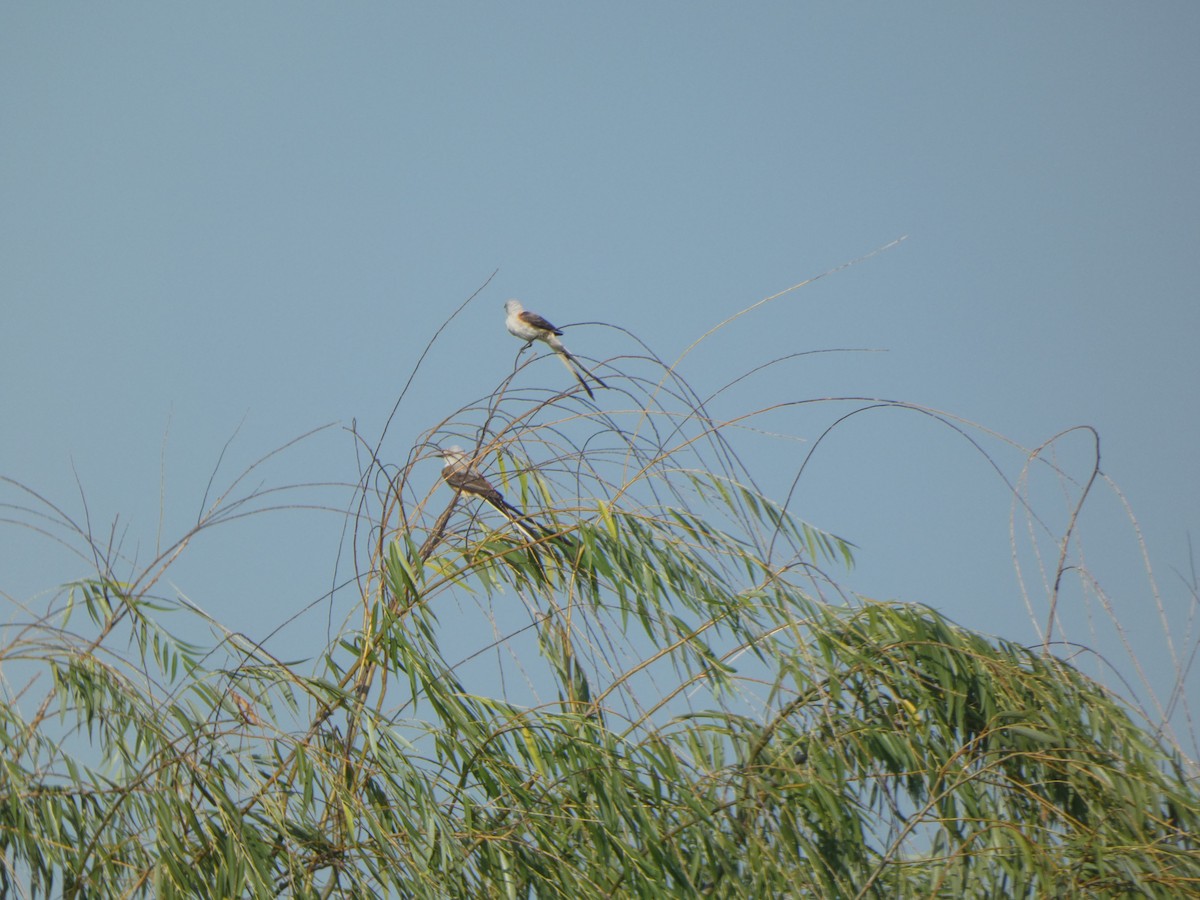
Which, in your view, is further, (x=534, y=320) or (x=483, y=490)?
(x=534, y=320)

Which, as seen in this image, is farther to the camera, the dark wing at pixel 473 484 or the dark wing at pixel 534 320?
the dark wing at pixel 534 320

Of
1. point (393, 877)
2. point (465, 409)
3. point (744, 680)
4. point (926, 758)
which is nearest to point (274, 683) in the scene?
point (393, 877)

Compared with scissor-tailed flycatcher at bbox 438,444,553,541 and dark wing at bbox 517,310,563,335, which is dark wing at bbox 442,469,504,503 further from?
dark wing at bbox 517,310,563,335

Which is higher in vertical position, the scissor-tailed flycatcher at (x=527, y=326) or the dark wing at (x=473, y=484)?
the scissor-tailed flycatcher at (x=527, y=326)

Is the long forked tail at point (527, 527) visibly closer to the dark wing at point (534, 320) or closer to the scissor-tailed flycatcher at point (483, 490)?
the scissor-tailed flycatcher at point (483, 490)

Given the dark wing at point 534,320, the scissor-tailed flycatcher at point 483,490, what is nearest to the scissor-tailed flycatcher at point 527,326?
the dark wing at point 534,320

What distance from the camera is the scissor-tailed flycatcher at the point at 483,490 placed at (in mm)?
3717

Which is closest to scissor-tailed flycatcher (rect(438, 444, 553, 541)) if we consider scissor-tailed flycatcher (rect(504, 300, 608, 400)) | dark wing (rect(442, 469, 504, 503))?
dark wing (rect(442, 469, 504, 503))

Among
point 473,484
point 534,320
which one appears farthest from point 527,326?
point 473,484

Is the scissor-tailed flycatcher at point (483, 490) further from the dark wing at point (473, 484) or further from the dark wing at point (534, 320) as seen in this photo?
the dark wing at point (534, 320)

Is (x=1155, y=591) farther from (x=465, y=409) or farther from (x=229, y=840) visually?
(x=229, y=840)

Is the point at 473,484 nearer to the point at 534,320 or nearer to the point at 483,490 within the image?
the point at 483,490

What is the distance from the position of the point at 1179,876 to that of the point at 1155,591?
2.11 feet

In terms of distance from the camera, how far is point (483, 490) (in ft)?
12.4
